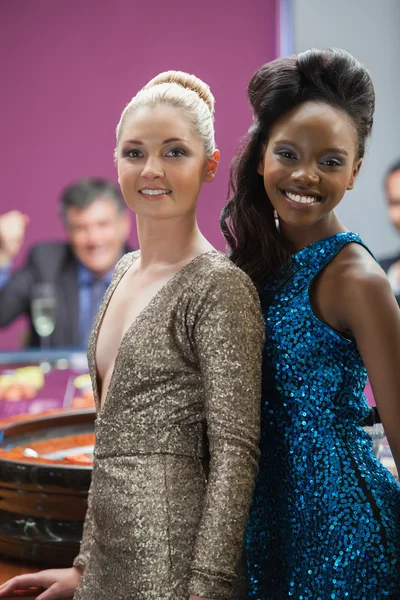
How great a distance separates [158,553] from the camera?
127 cm

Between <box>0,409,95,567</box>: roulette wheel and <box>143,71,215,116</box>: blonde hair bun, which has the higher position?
<box>143,71,215,116</box>: blonde hair bun

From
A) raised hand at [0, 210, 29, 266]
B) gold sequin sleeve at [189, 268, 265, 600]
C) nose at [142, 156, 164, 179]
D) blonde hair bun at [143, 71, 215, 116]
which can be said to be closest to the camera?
gold sequin sleeve at [189, 268, 265, 600]

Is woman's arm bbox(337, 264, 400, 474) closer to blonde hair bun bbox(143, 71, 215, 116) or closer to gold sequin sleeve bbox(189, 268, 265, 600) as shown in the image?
gold sequin sleeve bbox(189, 268, 265, 600)

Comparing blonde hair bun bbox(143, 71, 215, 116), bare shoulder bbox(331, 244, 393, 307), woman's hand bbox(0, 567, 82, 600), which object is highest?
blonde hair bun bbox(143, 71, 215, 116)

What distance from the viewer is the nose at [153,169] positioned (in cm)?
132

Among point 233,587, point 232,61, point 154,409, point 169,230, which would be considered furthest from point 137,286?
point 232,61

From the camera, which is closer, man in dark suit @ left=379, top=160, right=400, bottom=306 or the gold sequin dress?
the gold sequin dress

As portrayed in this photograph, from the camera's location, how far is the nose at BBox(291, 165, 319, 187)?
1338mm

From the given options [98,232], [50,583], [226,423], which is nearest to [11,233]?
[98,232]

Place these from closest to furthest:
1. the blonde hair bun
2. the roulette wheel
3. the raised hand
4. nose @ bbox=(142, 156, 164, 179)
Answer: nose @ bbox=(142, 156, 164, 179)
the blonde hair bun
the roulette wheel
the raised hand

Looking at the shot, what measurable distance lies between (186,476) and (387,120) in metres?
5.13

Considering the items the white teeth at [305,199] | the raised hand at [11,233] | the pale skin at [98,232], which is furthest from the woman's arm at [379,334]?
the raised hand at [11,233]

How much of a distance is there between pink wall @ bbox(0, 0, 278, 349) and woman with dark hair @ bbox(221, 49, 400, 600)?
15.4 ft

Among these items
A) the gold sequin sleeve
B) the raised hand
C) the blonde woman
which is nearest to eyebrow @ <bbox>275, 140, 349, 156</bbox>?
the blonde woman
